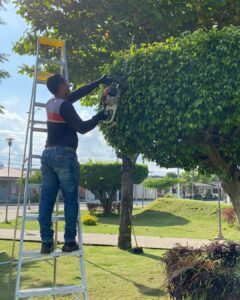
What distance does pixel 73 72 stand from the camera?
1062 cm

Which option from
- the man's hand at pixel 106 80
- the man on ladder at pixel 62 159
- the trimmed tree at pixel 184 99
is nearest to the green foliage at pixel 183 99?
the trimmed tree at pixel 184 99

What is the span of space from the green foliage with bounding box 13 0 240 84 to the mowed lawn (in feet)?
28.4

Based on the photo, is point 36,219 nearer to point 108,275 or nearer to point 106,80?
point 106,80

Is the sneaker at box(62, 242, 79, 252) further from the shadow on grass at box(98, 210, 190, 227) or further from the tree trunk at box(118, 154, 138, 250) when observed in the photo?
the shadow on grass at box(98, 210, 190, 227)

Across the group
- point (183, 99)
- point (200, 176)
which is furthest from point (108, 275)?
point (183, 99)

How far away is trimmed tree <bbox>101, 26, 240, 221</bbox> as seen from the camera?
4.60m

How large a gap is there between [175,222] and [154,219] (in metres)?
2.15

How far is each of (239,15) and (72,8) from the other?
157 inches

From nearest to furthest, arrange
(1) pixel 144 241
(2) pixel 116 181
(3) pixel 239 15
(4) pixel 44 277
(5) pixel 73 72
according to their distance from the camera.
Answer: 1. (4) pixel 44 277
2. (3) pixel 239 15
3. (5) pixel 73 72
4. (1) pixel 144 241
5. (2) pixel 116 181

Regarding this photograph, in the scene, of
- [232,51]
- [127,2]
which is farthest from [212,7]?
[232,51]

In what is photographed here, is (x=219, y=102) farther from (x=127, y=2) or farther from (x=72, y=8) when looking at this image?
(x=72, y=8)

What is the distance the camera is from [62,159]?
15.1 ft

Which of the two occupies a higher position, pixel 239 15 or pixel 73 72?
pixel 239 15

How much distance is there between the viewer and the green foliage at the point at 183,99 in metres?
4.60
